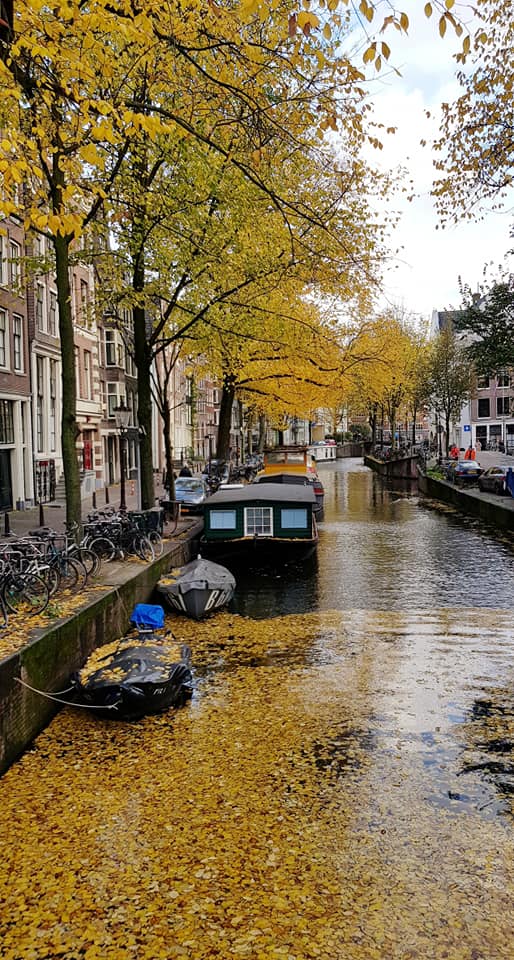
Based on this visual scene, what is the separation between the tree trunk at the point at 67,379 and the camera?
544 inches

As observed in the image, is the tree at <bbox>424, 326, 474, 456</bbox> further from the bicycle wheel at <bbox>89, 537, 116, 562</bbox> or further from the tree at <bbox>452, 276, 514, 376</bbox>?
the bicycle wheel at <bbox>89, 537, 116, 562</bbox>

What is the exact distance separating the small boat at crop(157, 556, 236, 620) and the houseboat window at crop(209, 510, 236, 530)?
13.7 feet

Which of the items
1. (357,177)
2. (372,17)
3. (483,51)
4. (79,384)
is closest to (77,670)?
(372,17)

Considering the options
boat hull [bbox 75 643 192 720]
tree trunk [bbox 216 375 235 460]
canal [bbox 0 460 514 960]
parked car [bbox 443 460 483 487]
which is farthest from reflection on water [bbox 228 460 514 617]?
parked car [bbox 443 460 483 487]

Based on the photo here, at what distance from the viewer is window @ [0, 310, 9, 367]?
79.7 ft

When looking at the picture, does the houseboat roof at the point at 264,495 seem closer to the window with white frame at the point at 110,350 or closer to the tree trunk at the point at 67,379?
the tree trunk at the point at 67,379

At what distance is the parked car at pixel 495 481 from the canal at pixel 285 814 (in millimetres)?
19730

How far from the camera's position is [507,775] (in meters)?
8.16

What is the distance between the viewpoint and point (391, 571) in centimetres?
2053

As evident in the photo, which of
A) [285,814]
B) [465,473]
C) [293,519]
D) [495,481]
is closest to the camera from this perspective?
[285,814]

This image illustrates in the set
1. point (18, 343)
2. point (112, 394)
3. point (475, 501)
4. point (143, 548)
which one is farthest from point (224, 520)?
point (112, 394)

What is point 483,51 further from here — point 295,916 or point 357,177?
point 295,916

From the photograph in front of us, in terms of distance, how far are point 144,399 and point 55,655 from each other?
37.9 feet

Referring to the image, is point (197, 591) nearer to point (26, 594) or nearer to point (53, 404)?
point (26, 594)
